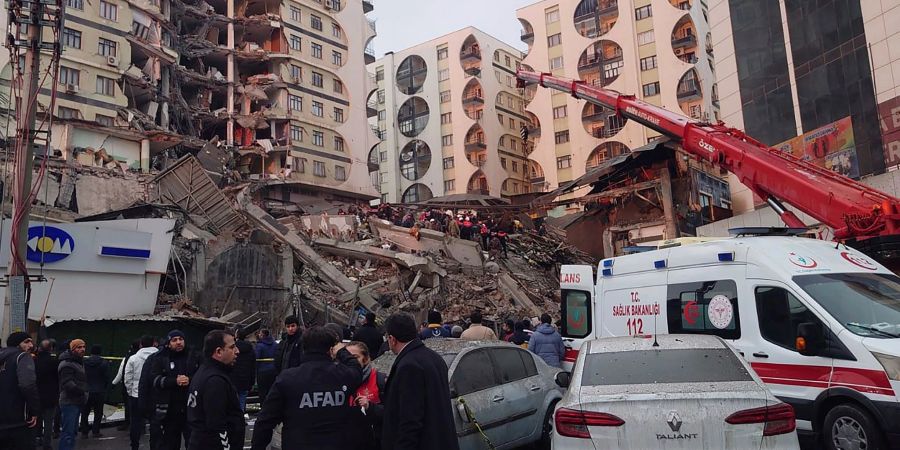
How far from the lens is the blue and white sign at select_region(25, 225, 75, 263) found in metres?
15.6

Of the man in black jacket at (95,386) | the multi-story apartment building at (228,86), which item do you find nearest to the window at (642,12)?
the multi-story apartment building at (228,86)

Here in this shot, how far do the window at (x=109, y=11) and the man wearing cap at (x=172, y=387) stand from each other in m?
38.3

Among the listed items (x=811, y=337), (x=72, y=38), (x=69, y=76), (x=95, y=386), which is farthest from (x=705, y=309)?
(x=72, y=38)

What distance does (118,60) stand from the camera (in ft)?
126

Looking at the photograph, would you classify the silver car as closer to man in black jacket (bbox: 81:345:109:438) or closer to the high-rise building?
man in black jacket (bbox: 81:345:109:438)

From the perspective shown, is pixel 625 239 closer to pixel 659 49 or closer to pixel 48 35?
pixel 659 49

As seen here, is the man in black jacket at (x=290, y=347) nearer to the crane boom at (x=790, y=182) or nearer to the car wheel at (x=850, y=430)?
the car wheel at (x=850, y=430)

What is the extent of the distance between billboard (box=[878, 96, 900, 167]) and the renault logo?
61.7ft

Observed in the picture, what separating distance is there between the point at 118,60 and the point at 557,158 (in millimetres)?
35708

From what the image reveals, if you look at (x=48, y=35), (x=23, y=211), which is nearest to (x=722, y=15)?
(x=23, y=211)

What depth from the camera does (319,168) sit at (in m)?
50.3

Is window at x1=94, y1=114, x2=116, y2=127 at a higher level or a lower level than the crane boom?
higher

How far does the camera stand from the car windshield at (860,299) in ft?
21.3

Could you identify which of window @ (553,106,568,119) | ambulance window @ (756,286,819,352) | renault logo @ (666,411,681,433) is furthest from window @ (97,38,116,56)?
renault logo @ (666,411,681,433)
